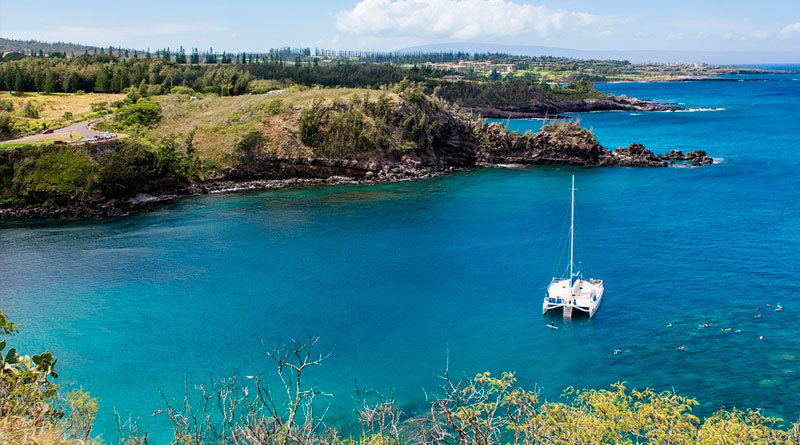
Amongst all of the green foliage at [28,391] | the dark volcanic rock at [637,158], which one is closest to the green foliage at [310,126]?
the dark volcanic rock at [637,158]

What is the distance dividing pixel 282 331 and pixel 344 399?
9.52m

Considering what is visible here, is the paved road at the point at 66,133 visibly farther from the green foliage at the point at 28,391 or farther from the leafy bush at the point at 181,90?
the green foliage at the point at 28,391

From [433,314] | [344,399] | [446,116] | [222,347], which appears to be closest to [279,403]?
[344,399]

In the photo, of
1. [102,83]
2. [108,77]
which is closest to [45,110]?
[102,83]

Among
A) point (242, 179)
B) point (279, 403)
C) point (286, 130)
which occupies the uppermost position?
point (286, 130)

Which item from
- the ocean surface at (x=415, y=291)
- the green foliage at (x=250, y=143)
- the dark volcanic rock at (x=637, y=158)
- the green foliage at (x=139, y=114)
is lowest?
the ocean surface at (x=415, y=291)

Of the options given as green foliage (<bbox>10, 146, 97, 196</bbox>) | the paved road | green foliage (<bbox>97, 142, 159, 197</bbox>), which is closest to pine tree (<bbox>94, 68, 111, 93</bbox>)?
the paved road

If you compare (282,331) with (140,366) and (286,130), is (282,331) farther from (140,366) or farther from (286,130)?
(286,130)

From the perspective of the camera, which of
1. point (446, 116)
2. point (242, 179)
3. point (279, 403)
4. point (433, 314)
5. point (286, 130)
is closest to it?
point (279, 403)

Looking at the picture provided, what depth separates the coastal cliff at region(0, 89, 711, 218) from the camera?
76625 mm

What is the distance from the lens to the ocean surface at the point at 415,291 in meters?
37.3

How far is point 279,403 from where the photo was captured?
114 feet

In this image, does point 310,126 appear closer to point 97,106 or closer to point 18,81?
point 97,106

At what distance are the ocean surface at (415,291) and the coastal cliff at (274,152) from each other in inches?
268
